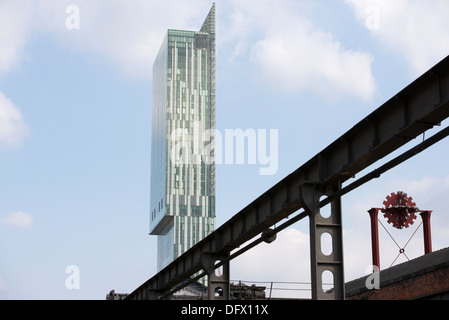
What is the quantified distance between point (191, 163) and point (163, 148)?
9357 millimetres

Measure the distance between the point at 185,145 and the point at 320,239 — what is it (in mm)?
171982

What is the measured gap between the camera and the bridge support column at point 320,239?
826 inches

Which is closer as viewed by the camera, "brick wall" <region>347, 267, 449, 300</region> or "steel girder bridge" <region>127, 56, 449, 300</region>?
"steel girder bridge" <region>127, 56, 449, 300</region>

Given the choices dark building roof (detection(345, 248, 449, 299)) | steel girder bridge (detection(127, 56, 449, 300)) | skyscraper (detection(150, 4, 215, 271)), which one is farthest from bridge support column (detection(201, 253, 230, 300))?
skyscraper (detection(150, 4, 215, 271))

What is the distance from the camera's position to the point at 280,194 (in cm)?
2462

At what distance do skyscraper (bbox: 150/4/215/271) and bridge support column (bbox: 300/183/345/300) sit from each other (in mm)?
160517

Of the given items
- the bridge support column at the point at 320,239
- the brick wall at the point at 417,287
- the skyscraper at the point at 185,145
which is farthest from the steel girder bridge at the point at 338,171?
the skyscraper at the point at 185,145

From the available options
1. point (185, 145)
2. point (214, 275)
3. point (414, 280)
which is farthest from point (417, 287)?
point (185, 145)

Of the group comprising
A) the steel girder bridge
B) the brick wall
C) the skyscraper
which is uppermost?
the skyscraper

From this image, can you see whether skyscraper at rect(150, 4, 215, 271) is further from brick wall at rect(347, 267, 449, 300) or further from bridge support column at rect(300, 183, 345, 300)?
bridge support column at rect(300, 183, 345, 300)

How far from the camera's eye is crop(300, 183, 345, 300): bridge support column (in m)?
21.0
